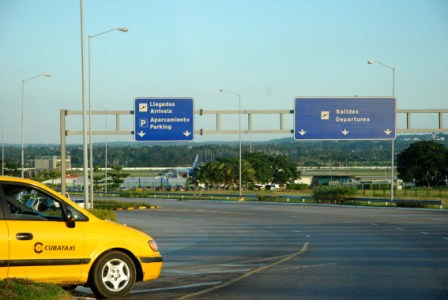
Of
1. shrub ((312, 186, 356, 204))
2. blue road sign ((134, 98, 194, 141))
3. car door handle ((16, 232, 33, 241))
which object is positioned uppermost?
blue road sign ((134, 98, 194, 141))

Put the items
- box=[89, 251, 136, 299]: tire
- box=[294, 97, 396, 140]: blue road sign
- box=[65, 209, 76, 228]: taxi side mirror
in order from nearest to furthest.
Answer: box=[65, 209, 76, 228]: taxi side mirror, box=[89, 251, 136, 299]: tire, box=[294, 97, 396, 140]: blue road sign

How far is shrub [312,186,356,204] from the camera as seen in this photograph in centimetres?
5581

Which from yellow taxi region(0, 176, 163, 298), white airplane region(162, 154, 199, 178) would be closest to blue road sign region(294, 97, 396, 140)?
yellow taxi region(0, 176, 163, 298)

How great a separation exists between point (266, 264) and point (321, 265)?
3.88 ft

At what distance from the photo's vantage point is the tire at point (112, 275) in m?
11.6

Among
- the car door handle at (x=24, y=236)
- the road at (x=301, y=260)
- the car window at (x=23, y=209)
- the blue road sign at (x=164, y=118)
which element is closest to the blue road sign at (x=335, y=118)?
the blue road sign at (x=164, y=118)

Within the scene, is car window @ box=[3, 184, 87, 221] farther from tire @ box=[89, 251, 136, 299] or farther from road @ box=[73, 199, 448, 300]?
road @ box=[73, 199, 448, 300]

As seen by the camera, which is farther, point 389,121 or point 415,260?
point 389,121

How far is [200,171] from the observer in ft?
324

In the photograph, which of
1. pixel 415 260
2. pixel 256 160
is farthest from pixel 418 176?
pixel 415 260

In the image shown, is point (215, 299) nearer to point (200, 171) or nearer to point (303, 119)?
point (303, 119)

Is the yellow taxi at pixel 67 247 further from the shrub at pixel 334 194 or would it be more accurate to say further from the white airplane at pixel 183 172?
the white airplane at pixel 183 172

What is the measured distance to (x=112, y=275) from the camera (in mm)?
11766

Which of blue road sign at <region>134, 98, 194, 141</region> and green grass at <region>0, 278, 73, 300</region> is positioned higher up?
blue road sign at <region>134, 98, 194, 141</region>
